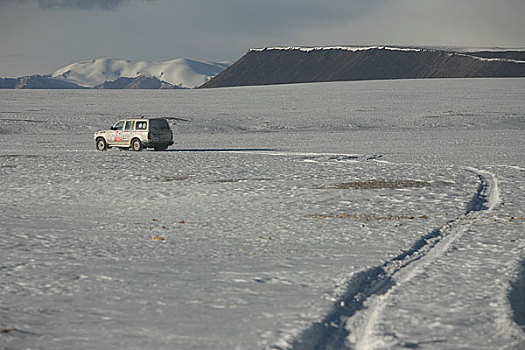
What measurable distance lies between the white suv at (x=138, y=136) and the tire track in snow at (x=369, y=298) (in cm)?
2019

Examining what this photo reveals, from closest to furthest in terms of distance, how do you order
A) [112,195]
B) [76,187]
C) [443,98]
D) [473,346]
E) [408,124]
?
[473,346]
[112,195]
[76,187]
[408,124]
[443,98]

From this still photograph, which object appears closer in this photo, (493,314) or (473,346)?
(473,346)

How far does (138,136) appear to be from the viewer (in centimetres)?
3156

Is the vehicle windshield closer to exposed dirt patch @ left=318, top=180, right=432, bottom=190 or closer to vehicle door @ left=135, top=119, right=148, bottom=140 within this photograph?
vehicle door @ left=135, top=119, right=148, bottom=140

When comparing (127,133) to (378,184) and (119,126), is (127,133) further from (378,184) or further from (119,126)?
(378,184)

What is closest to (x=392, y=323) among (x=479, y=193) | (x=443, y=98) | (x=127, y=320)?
(x=127, y=320)

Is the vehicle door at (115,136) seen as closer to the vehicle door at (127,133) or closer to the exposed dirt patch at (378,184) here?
the vehicle door at (127,133)

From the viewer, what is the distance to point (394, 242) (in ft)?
37.7

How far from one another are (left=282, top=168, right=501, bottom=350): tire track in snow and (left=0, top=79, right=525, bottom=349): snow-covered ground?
0.10ft

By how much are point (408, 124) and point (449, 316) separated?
4581 centimetres

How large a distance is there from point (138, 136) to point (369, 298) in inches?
968

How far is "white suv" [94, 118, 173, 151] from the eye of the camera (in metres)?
31.4

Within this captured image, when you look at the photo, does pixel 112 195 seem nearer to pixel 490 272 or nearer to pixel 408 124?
pixel 490 272

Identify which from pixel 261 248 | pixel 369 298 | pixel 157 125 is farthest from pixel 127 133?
pixel 369 298
